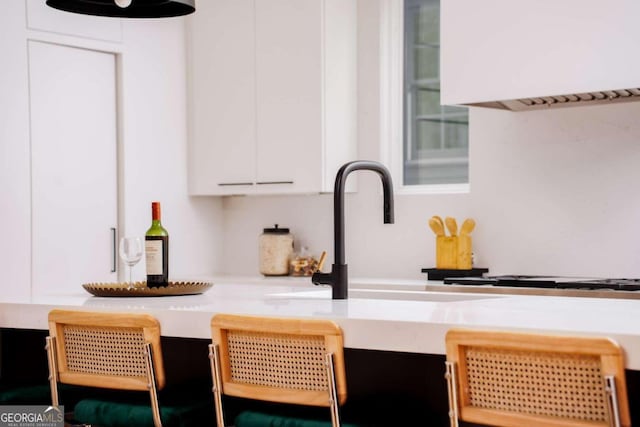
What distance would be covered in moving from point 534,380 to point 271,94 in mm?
3431

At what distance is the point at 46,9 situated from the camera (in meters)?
4.78

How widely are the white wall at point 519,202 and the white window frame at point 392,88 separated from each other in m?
0.04

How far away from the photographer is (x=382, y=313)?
98.2 inches

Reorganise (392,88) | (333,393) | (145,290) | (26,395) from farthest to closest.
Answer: (392,88) → (145,290) → (26,395) → (333,393)

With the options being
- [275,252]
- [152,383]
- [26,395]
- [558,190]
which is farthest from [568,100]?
[26,395]

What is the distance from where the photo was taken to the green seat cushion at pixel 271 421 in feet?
7.94

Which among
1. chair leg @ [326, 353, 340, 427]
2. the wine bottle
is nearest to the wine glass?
the wine bottle

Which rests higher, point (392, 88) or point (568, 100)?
point (392, 88)

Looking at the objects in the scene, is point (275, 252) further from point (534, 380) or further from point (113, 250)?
point (534, 380)

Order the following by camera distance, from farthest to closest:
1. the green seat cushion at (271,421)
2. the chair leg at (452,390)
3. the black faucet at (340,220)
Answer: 1. the black faucet at (340,220)
2. the green seat cushion at (271,421)
3. the chair leg at (452,390)

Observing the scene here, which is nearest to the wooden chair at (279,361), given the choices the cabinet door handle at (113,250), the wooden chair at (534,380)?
the wooden chair at (534,380)

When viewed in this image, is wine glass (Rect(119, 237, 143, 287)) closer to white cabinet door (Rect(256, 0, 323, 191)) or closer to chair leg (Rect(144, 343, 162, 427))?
chair leg (Rect(144, 343, 162, 427))

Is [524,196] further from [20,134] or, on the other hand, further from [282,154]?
[20,134]

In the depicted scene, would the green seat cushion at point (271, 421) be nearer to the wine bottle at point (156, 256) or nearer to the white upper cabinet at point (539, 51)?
the wine bottle at point (156, 256)
